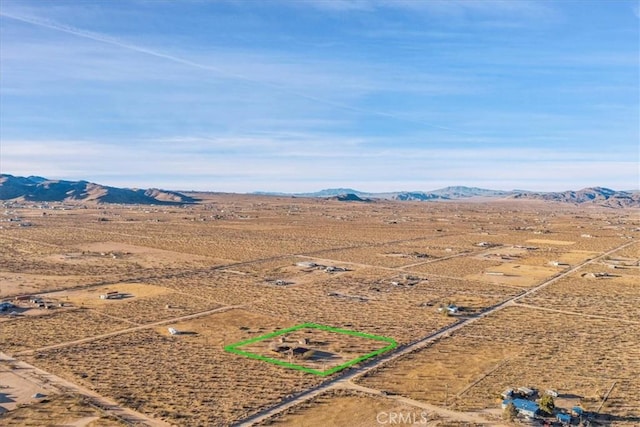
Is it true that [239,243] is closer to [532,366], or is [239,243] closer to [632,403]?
[532,366]

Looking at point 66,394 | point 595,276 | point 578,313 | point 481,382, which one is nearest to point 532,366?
point 481,382

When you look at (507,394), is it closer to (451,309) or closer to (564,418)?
(564,418)

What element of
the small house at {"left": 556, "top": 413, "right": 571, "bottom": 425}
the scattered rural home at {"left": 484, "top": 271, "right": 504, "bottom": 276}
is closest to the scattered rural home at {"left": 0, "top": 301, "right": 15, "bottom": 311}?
the small house at {"left": 556, "top": 413, "right": 571, "bottom": 425}

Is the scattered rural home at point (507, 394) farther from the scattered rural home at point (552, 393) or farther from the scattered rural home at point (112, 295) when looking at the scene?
the scattered rural home at point (112, 295)

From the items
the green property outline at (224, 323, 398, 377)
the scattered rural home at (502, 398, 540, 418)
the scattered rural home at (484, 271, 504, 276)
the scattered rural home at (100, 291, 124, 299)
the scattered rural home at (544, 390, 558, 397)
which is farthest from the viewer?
the scattered rural home at (484, 271, 504, 276)

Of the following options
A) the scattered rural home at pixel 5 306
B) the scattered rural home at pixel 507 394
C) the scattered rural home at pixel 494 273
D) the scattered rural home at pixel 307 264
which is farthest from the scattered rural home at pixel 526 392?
the scattered rural home at pixel 307 264

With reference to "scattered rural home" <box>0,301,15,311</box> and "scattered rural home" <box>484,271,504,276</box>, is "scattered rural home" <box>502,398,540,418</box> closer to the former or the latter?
"scattered rural home" <box>0,301,15,311</box>
